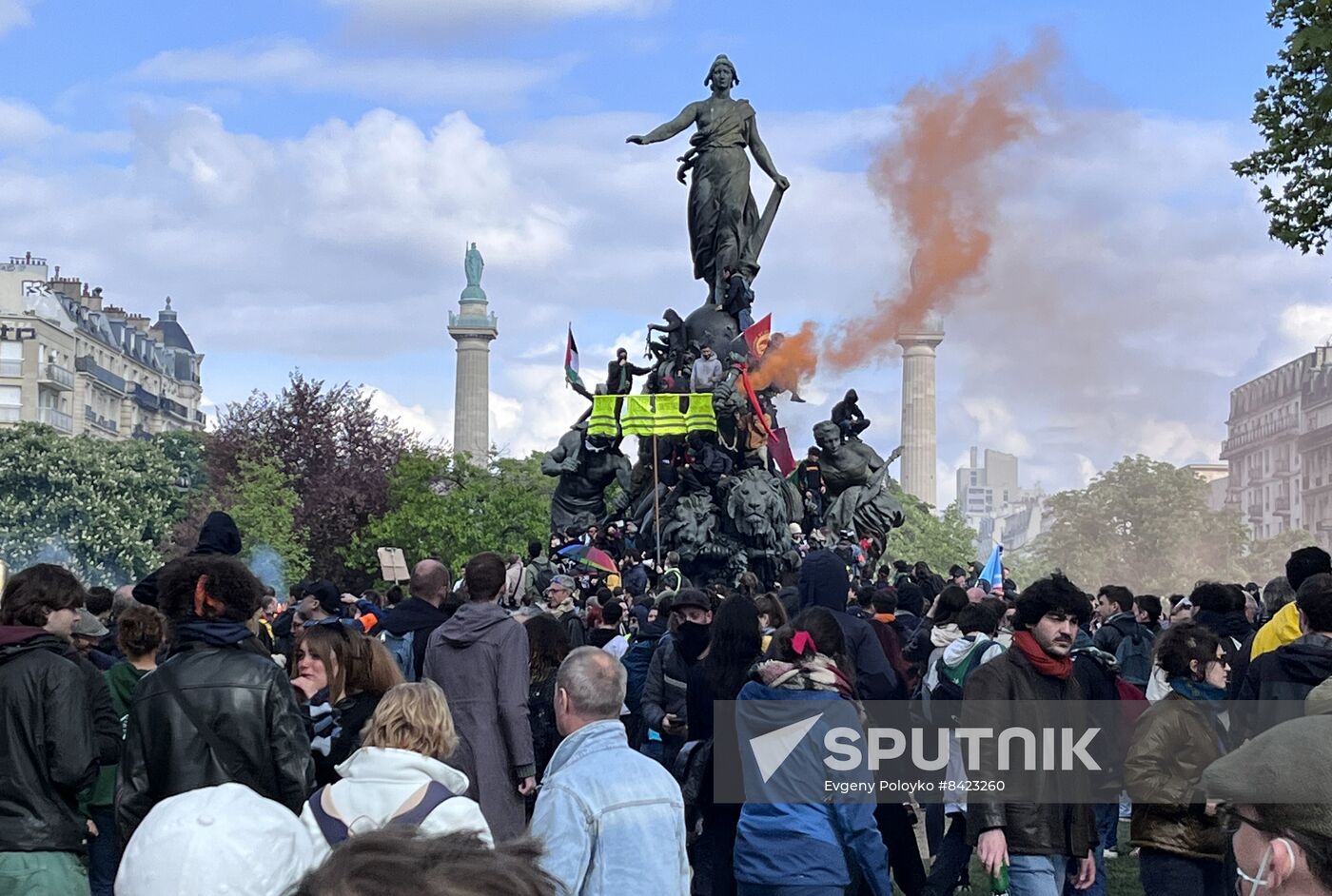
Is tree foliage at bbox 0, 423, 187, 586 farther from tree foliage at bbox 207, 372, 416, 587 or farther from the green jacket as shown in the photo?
the green jacket

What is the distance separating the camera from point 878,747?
394 inches

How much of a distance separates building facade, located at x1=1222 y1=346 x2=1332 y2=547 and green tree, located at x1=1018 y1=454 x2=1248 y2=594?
9.16 m

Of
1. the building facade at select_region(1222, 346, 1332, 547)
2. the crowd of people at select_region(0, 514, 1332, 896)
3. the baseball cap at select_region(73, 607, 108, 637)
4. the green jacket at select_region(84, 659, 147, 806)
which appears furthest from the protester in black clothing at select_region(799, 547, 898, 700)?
the building facade at select_region(1222, 346, 1332, 547)

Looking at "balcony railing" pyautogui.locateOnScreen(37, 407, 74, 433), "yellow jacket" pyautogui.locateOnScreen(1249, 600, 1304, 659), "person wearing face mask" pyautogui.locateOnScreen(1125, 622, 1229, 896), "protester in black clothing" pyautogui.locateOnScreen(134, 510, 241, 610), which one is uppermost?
"balcony railing" pyautogui.locateOnScreen(37, 407, 74, 433)

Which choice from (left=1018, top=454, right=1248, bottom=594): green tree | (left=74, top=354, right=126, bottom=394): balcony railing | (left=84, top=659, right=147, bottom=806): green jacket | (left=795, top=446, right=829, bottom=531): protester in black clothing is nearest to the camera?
(left=84, top=659, right=147, bottom=806): green jacket

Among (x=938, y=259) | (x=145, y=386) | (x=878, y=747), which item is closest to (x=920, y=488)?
(x=145, y=386)

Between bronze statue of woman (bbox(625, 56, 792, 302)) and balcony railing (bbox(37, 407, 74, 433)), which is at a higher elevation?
balcony railing (bbox(37, 407, 74, 433))

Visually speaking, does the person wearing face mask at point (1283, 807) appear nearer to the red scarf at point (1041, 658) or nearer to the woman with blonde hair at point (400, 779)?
the woman with blonde hair at point (400, 779)

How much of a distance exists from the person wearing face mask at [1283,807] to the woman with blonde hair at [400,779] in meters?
2.21

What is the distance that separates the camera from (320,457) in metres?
54.2

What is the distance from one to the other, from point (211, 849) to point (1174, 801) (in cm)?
462

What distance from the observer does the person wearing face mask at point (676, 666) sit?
30.6 feet

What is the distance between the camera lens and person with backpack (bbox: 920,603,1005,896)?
909 centimetres

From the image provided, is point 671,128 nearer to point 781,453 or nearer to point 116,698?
point 781,453
